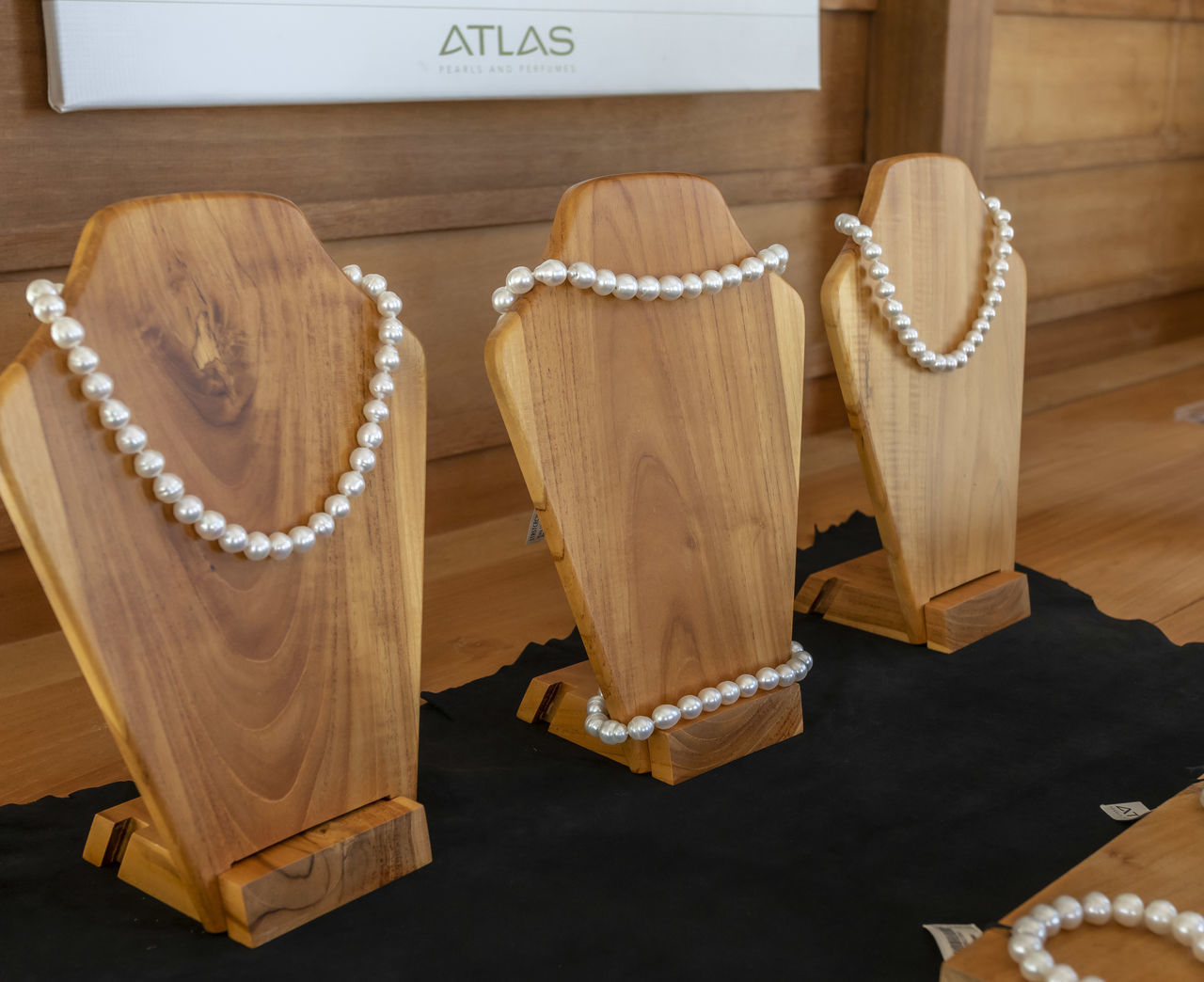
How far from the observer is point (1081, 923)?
1.97 ft

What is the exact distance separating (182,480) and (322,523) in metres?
0.08

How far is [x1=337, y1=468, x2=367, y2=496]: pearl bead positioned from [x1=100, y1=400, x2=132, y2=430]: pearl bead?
13 cm

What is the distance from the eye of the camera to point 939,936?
650mm

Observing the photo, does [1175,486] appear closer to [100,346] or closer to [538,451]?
→ [538,451]

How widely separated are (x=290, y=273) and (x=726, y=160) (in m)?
1.02

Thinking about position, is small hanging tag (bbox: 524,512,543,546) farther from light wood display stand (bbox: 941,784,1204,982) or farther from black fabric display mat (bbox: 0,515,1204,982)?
light wood display stand (bbox: 941,784,1204,982)

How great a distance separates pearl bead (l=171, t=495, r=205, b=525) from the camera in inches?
24.6

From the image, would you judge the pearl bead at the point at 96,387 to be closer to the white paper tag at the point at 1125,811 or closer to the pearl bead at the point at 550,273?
the pearl bead at the point at 550,273

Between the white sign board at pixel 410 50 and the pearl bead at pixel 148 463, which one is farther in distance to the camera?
the white sign board at pixel 410 50

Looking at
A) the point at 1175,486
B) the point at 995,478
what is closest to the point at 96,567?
the point at 995,478

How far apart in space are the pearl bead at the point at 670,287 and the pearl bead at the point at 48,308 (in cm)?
37

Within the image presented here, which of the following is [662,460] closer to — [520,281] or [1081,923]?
[520,281]

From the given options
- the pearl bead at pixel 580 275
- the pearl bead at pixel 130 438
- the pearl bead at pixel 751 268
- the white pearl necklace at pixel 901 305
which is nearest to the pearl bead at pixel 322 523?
the pearl bead at pixel 130 438

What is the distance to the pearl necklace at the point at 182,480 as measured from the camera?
590 mm
